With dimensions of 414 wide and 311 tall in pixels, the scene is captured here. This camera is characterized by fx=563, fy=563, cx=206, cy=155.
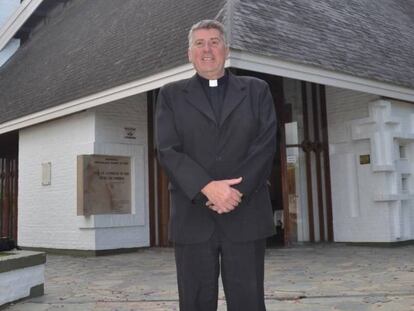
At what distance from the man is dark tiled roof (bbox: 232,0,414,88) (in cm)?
474

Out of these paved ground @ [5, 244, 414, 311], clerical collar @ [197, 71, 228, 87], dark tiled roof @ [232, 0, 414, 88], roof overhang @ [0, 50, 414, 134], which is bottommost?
paved ground @ [5, 244, 414, 311]

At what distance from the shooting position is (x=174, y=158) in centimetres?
266

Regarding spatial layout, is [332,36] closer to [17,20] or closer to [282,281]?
[282,281]

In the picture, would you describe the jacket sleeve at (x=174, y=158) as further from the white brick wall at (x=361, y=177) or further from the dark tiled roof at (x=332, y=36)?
the white brick wall at (x=361, y=177)

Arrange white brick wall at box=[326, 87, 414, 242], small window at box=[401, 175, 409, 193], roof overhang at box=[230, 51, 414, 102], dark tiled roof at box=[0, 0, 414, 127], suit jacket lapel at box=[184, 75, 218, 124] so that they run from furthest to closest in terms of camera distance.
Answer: small window at box=[401, 175, 409, 193], white brick wall at box=[326, 87, 414, 242], dark tiled roof at box=[0, 0, 414, 127], roof overhang at box=[230, 51, 414, 102], suit jacket lapel at box=[184, 75, 218, 124]

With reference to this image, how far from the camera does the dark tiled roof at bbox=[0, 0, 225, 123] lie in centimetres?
915

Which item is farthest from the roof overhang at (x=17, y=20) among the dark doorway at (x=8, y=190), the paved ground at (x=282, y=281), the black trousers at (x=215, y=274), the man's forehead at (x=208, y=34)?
the black trousers at (x=215, y=274)

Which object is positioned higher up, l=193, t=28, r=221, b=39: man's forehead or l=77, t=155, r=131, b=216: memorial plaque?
l=193, t=28, r=221, b=39: man's forehead

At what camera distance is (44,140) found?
11945 mm

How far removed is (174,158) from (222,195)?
1.09ft

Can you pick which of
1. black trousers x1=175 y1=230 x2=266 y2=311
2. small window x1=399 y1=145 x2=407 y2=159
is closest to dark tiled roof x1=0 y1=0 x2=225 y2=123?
small window x1=399 y1=145 x2=407 y2=159

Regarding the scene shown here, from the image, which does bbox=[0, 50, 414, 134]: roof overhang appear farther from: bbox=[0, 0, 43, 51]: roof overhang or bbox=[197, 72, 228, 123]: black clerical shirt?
bbox=[0, 0, 43, 51]: roof overhang

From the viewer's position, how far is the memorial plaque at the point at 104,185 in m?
10.5

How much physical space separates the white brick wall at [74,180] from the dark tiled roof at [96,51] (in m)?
0.66
